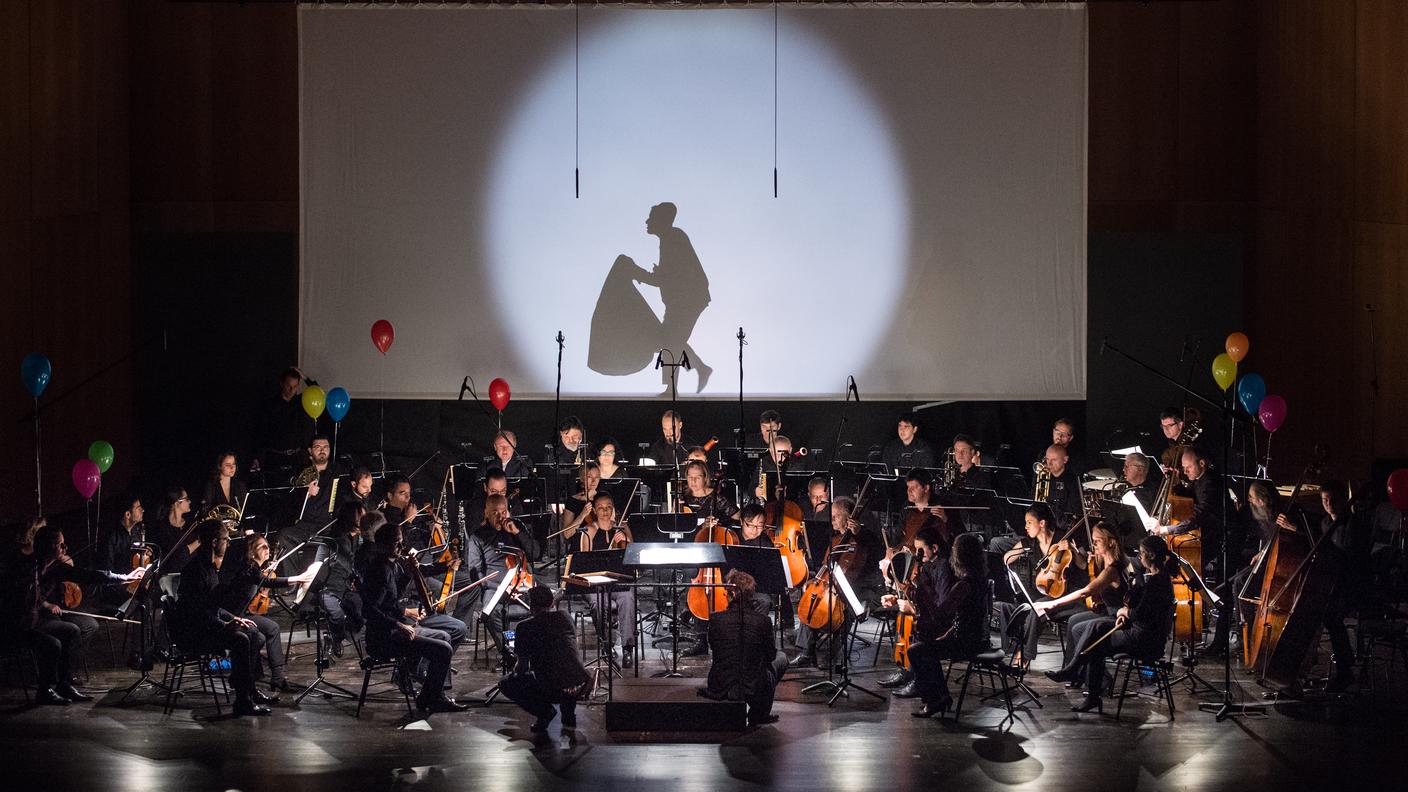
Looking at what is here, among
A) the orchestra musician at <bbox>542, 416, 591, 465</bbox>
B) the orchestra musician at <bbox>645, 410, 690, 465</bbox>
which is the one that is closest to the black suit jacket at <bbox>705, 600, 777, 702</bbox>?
the orchestra musician at <bbox>542, 416, 591, 465</bbox>

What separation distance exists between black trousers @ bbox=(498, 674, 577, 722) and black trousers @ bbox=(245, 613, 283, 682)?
1.70m

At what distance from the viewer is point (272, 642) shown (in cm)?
851

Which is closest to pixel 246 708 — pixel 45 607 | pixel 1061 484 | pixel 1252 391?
pixel 45 607

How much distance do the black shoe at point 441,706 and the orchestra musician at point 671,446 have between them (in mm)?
3476

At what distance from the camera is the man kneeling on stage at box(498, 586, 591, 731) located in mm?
7660

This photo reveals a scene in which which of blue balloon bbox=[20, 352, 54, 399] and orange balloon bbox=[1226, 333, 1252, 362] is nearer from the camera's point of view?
blue balloon bbox=[20, 352, 54, 399]

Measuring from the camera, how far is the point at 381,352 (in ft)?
42.1


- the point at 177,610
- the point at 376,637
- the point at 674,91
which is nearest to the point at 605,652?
the point at 376,637

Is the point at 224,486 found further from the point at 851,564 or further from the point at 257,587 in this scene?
the point at 851,564

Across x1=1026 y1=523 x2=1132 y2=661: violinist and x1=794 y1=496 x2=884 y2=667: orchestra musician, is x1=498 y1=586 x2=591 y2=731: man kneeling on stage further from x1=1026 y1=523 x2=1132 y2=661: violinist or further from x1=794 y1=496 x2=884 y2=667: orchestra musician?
x1=1026 y1=523 x2=1132 y2=661: violinist

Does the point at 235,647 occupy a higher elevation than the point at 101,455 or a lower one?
lower

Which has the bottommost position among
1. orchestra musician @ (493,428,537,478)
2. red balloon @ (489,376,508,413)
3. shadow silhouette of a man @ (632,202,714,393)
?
orchestra musician @ (493,428,537,478)

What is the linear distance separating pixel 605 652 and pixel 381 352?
4705 mm

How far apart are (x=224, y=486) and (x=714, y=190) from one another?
16.8ft
